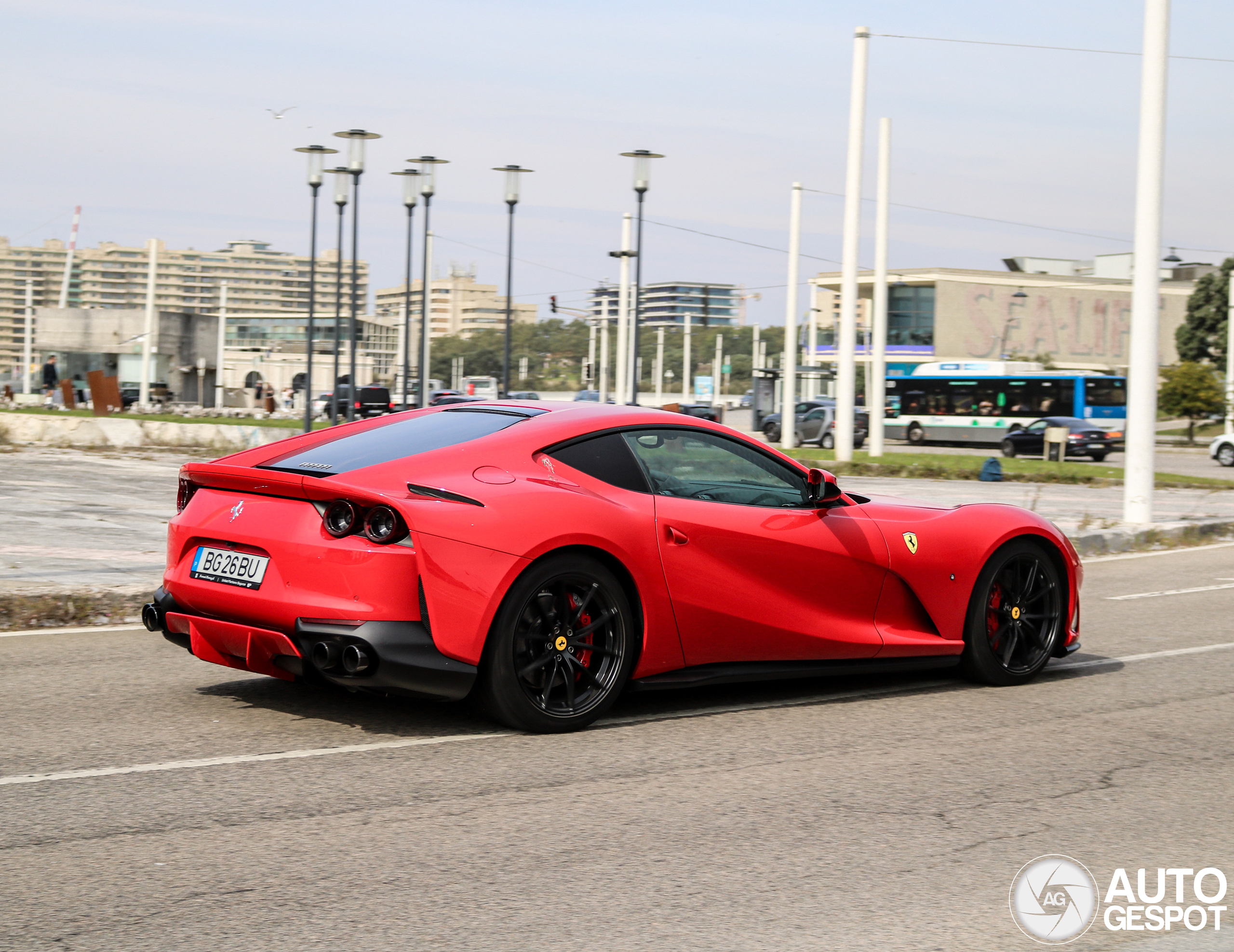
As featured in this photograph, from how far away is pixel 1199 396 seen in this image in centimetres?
5388

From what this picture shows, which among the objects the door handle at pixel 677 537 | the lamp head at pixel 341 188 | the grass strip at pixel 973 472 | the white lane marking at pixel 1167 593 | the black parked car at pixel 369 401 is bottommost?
the white lane marking at pixel 1167 593

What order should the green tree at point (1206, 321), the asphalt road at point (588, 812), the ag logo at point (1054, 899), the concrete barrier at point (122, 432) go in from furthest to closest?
1. the green tree at point (1206, 321)
2. the concrete barrier at point (122, 432)
3. the ag logo at point (1054, 899)
4. the asphalt road at point (588, 812)

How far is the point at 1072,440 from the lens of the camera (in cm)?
4197

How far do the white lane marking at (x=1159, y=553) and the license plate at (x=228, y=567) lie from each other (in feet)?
32.4

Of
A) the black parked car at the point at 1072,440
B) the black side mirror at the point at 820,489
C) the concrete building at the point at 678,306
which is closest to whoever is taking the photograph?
the black side mirror at the point at 820,489

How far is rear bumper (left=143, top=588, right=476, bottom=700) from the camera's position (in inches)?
193

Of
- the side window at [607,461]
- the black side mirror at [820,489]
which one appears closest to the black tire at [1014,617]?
the black side mirror at [820,489]

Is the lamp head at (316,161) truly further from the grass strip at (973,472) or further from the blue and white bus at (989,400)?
the blue and white bus at (989,400)

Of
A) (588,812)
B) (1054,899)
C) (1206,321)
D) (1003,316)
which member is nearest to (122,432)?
(588,812)

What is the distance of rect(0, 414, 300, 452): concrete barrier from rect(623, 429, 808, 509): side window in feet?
79.6

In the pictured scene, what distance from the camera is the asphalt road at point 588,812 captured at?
3.46 m

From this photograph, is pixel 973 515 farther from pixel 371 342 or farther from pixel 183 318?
pixel 371 342

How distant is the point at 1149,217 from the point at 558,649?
12.7m

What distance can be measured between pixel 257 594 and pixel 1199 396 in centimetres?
5487
